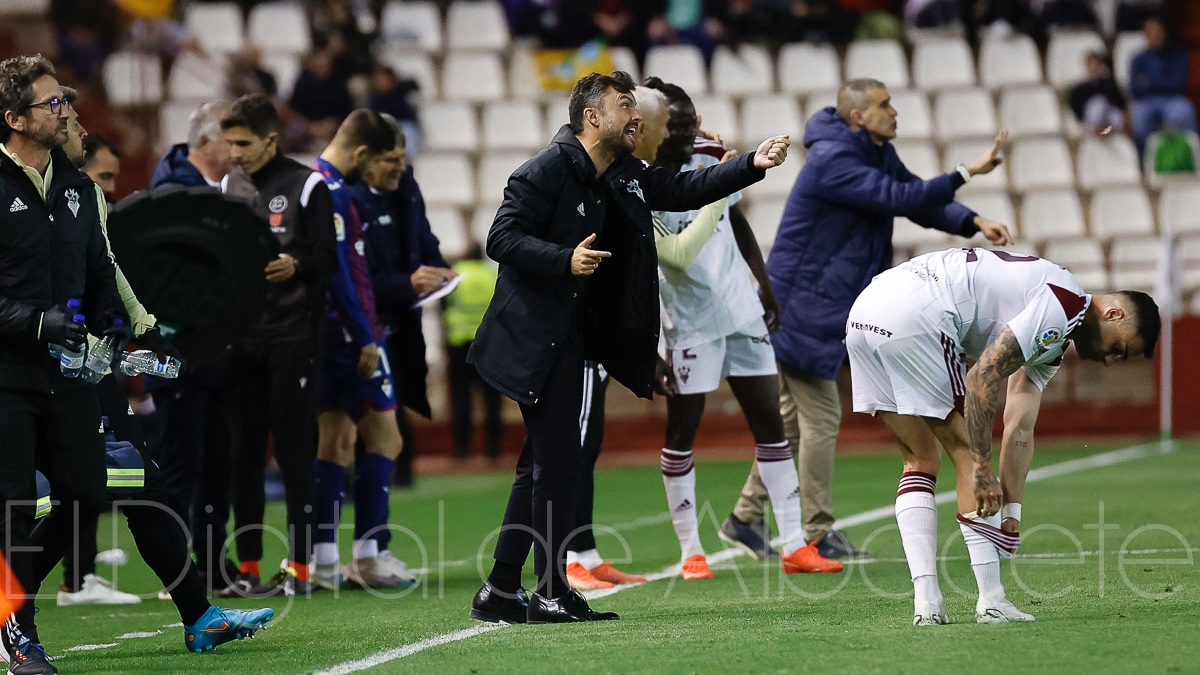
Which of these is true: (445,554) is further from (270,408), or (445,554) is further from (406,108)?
(406,108)

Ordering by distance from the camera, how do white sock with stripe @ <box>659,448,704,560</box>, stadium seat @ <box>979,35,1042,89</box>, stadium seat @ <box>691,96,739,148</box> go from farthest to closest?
stadium seat @ <box>979,35,1042,89</box>, stadium seat @ <box>691,96,739,148</box>, white sock with stripe @ <box>659,448,704,560</box>

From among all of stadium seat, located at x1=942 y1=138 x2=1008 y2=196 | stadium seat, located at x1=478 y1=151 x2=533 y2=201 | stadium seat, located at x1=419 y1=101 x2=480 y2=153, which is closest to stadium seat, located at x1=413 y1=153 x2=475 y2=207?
stadium seat, located at x1=478 y1=151 x2=533 y2=201

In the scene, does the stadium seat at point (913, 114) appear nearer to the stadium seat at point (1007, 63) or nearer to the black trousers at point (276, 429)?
the stadium seat at point (1007, 63)

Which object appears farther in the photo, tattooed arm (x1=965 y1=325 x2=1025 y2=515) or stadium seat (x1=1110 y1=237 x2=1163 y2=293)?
stadium seat (x1=1110 y1=237 x2=1163 y2=293)

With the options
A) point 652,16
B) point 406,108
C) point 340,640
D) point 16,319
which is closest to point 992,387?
point 340,640

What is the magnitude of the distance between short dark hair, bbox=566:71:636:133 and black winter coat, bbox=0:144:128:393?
1.84 metres

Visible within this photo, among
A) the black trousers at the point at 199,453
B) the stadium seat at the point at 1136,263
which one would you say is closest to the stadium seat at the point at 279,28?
the stadium seat at the point at 1136,263

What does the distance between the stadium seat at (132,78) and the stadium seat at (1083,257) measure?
9627 mm

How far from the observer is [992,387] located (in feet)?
19.2

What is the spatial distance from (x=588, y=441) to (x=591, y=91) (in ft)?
6.81

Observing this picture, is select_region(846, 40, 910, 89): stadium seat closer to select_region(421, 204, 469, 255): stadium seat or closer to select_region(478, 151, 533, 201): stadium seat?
select_region(478, 151, 533, 201): stadium seat

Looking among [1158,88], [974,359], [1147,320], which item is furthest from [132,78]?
[1147,320]

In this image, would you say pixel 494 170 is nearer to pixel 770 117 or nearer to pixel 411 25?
pixel 411 25

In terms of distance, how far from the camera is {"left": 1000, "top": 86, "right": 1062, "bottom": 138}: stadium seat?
800 inches
